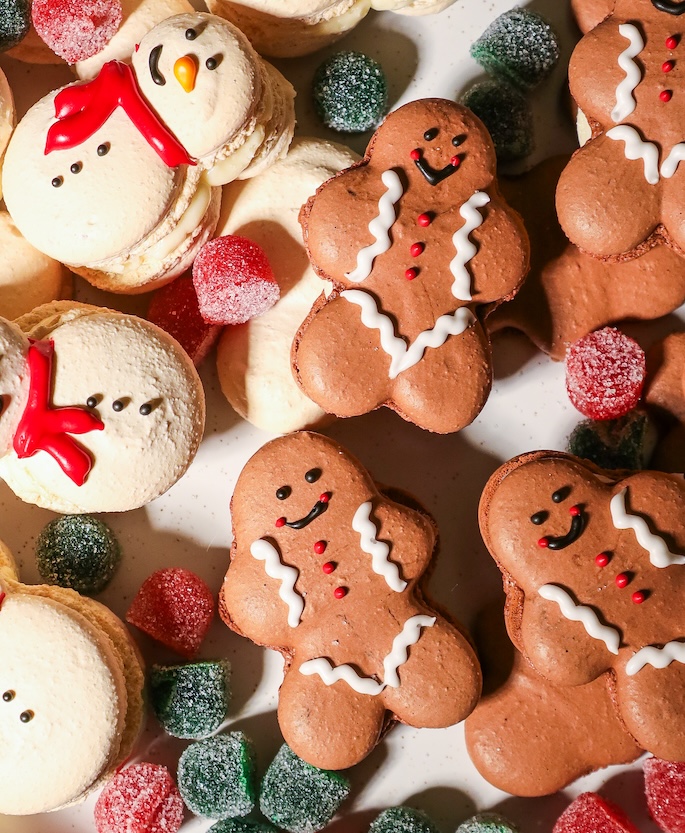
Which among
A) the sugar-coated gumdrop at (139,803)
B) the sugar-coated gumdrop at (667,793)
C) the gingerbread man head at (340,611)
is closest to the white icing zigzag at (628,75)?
the gingerbread man head at (340,611)

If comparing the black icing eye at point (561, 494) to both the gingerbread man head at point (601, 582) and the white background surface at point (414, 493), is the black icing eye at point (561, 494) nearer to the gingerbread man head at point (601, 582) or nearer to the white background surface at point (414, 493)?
the gingerbread man head at point (601, 582)

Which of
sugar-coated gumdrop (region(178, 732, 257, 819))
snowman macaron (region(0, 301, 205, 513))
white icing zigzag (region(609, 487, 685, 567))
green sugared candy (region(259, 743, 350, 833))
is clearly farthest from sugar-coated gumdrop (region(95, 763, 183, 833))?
white icing zigzag (region(609, 487, 685, 567))

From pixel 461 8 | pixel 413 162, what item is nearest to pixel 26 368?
pixel 413 162

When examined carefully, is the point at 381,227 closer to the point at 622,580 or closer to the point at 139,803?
the point at 622,580

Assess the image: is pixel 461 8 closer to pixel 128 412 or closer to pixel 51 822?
pixel 128 412

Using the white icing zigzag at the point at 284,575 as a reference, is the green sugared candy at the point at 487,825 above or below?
below
